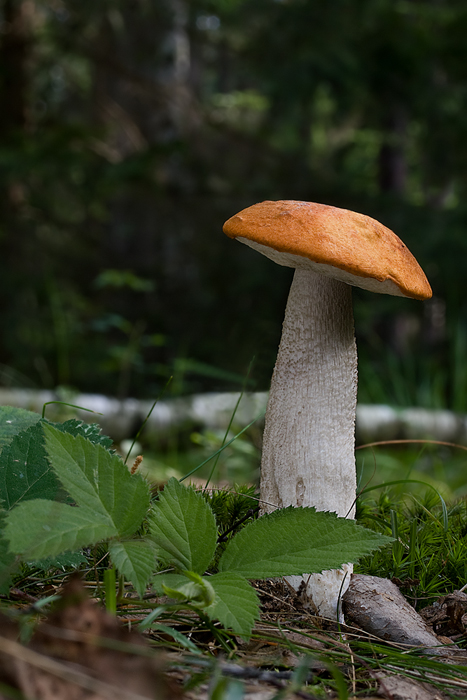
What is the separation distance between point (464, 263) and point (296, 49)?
245 centimetres

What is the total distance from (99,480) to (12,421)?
0.46 metres

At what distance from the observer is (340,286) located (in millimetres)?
1566

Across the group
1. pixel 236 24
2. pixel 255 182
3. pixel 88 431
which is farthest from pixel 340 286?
pixel 236 24

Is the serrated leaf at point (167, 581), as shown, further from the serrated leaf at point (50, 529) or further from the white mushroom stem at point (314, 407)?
the white mushroom stem at point (314, 407)

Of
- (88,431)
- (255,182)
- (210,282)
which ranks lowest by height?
(88,431)

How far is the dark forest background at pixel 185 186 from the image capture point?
4738 mm

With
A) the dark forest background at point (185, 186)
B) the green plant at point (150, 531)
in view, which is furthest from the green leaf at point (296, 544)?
the dark forest background at point (185, 186)

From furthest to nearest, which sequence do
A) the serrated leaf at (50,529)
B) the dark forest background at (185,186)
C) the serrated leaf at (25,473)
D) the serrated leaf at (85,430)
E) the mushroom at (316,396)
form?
1. the dark forest background at (185,186)
2. the mushroom at (316,396)
3. the serrated leaf at (85,430)
4. the serrated leaf at (25,473)
5. the serrated leaf at (50,529)

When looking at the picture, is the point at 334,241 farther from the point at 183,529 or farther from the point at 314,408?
the point at 183,529

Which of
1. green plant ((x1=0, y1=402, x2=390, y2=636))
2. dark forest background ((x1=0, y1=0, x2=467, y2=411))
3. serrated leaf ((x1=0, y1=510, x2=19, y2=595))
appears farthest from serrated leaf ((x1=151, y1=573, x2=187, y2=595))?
dark forest background ((x1=0, y1=0, x2=467, y2=411))

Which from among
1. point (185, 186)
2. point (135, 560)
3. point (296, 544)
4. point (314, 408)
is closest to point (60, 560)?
point (135, 560)

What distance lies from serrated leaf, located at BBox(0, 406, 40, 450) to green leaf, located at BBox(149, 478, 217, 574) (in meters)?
0.48

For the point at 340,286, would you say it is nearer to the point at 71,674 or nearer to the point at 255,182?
the point at 71,674

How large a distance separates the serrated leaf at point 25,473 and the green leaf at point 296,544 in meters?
0.43
